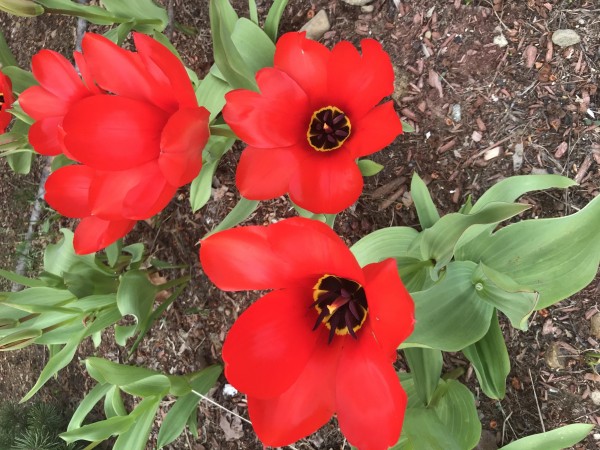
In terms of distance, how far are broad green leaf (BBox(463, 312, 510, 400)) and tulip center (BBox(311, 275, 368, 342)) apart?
42cm

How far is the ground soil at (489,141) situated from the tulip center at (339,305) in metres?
0.71

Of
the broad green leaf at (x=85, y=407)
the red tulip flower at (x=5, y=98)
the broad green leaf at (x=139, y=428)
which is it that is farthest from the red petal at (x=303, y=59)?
the broad green leaf at (x=85, y=407)

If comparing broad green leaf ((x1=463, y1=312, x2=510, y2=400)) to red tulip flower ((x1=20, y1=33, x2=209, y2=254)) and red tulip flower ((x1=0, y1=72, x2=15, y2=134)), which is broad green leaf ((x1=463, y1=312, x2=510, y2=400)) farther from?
red tulip flower ((x1=0, y1=72, x2=15, y2=134))

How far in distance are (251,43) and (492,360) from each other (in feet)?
3.32

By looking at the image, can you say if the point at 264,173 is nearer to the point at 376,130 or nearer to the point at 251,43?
the point at 376,130

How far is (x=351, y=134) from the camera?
1183mm

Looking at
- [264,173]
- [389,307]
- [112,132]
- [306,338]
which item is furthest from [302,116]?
[389,307]

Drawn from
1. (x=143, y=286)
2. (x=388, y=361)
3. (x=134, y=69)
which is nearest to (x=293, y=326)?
(x=388, y=361)

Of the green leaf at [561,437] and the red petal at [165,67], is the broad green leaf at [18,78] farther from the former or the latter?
the green leaf at [561,437]

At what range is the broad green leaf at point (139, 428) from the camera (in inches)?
58.6

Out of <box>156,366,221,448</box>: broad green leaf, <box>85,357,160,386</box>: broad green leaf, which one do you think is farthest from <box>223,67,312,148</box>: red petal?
<box>156,366,221,448</box>: broad green leaf

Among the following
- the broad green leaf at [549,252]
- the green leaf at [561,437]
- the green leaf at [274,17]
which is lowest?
the green leaf at [561,437]

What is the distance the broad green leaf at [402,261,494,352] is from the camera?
3.61 feet

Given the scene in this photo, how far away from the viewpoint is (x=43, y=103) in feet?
3.83
